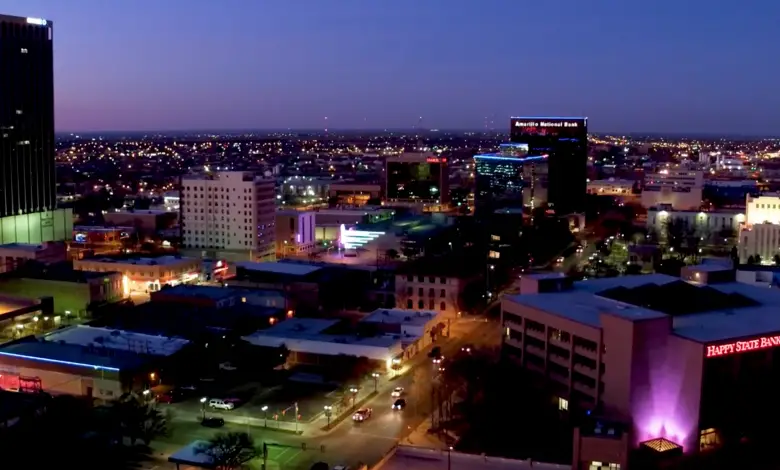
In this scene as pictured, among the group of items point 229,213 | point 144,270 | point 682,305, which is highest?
point 229,213

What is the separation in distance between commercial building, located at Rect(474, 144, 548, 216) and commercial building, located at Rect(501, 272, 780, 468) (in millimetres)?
21391

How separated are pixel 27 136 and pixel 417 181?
1890cm

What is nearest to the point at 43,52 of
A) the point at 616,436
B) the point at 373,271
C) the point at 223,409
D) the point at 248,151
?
the point at 373,271

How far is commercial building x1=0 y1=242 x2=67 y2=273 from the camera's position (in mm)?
21578

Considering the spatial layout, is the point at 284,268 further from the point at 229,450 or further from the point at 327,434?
the point at 229,450

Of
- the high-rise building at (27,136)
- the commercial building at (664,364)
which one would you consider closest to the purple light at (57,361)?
the commercial building at (664,364)

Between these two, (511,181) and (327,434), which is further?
(511,181)

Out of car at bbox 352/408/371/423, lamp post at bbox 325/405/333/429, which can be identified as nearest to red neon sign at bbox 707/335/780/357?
car at bbox 352/408/371/423

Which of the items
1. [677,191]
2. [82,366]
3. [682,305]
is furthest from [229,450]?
[677,191]

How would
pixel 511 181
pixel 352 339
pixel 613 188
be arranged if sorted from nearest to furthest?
pixel 352 339 < pixel 511 181 < pixel 613 188

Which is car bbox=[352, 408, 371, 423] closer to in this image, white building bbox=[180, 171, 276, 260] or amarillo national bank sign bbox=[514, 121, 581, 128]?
white building bbox=[180, 171, 276, 260]

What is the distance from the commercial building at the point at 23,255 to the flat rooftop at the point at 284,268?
16.1ft

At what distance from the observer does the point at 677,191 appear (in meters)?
38.2

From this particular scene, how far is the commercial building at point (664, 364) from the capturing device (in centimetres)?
1147
